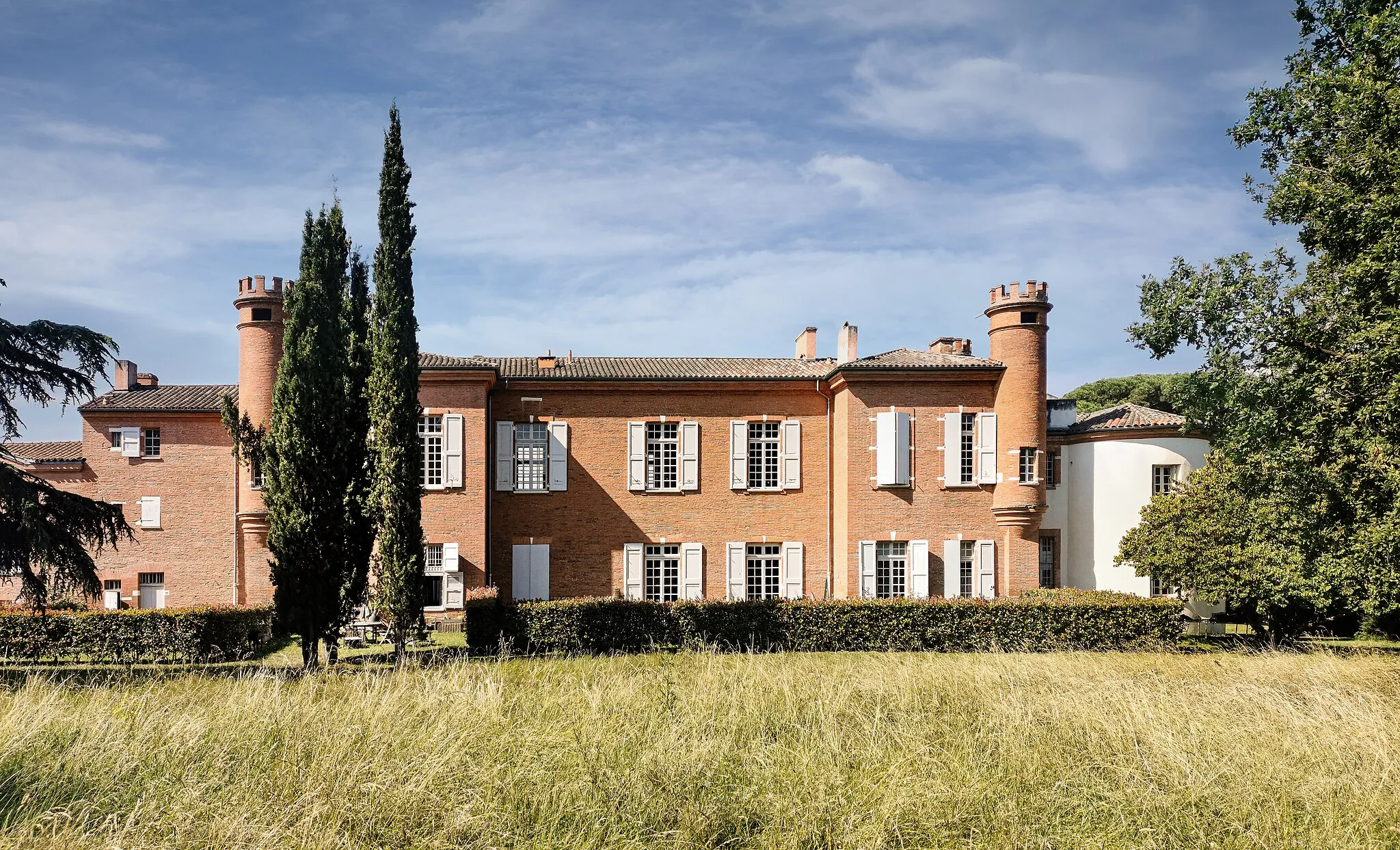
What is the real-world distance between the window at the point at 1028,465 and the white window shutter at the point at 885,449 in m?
3.16

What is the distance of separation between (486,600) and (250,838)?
11.8m

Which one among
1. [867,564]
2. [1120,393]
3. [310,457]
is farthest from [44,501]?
[1120,393]

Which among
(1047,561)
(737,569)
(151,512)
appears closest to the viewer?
(737,569)

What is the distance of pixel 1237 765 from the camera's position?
23.9 feet

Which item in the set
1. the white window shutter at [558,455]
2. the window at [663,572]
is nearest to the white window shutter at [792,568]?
the window at [663,572]

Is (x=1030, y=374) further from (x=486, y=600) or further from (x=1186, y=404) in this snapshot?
(x=486, y=600)

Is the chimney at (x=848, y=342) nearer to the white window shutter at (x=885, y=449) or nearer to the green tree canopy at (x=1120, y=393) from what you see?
the white window shutter at (x=885, y=449)

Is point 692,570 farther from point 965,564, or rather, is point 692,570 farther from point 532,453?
point 965,564

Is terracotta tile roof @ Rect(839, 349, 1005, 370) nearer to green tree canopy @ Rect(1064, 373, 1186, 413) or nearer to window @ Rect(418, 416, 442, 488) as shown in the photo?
window @ Rect(418, 416, 442, 488)

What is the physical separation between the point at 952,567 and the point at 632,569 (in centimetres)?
813

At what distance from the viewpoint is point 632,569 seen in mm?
23188

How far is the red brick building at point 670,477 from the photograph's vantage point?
22438mm

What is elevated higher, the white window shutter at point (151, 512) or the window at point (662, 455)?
the window at point (662, 455)

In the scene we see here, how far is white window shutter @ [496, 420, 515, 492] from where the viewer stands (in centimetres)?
2317
